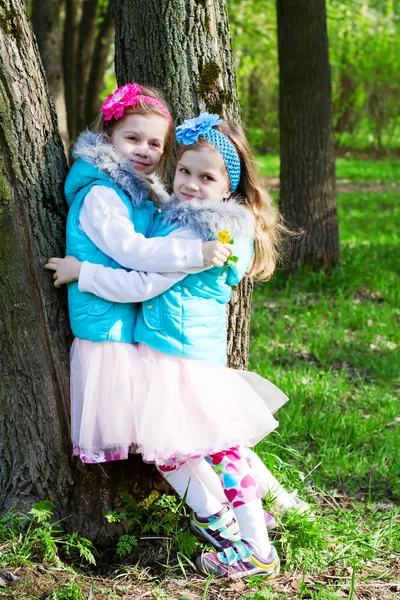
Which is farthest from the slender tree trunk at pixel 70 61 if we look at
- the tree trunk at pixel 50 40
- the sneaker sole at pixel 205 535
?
the sneaker sole at pixel 205 535

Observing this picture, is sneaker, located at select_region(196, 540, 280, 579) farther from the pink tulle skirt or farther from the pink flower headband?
the pink flower headband

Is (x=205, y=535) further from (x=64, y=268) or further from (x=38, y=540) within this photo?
(x=64, y=268)

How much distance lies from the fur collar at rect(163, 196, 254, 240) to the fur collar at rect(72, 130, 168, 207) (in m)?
0.11

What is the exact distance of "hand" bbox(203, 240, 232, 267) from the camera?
2725 mm

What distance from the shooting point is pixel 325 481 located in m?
3.92

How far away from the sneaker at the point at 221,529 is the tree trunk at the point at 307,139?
4568 millimetres

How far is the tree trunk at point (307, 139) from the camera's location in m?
7.05

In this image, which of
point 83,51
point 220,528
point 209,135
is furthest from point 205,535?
point 83,51

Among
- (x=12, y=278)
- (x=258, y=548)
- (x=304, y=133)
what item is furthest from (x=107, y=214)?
(x=304, y=133)

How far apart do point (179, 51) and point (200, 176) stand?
648 mm

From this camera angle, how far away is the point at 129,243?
2.68m

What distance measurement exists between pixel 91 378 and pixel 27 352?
320 millimetres

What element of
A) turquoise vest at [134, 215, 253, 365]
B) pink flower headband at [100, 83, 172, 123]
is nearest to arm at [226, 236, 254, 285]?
turquoise vest at [134, 215, 253, 365]

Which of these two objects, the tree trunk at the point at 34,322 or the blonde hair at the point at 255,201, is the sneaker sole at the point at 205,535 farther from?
the blonde hair at the point at 255,201
